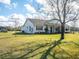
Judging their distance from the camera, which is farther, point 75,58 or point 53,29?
point 53,29

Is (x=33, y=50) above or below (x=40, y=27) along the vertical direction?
below

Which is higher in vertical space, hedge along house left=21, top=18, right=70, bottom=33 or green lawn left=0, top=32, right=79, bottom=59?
hedge along house left=21, top=18, right=70, bottom=33

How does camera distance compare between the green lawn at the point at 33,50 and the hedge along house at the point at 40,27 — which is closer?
the green lawn at the point at 33,50

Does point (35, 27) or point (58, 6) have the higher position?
point (58, 6)

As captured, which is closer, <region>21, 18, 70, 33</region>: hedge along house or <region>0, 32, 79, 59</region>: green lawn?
<region>0, 32, 79, 59</region>: green lawn

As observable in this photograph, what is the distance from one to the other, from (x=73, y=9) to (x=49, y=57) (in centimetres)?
1805

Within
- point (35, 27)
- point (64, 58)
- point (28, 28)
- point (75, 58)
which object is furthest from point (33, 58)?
point (28, 28)

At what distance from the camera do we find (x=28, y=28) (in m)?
57.7

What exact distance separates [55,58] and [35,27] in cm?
4016

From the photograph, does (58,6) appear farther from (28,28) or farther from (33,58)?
(28,28)

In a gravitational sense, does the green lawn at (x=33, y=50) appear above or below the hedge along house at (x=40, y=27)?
below

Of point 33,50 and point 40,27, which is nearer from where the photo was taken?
point 33,50

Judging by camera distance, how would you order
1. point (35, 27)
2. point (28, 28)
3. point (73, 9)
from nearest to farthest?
point (73, 9) → point (35, 27) → point (28, 28)

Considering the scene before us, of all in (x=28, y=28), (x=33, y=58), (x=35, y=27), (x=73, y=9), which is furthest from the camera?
(x=28, y=28)
